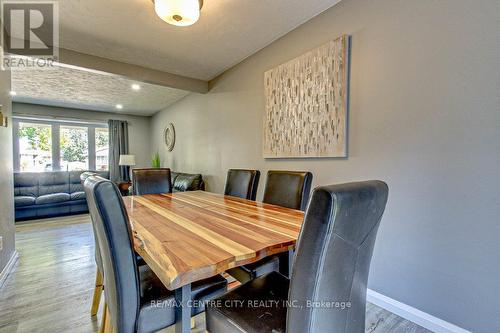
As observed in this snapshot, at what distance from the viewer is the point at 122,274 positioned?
2.77 ft

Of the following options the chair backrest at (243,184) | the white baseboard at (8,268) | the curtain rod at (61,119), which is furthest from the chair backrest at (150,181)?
the curtain rod at (61,119)

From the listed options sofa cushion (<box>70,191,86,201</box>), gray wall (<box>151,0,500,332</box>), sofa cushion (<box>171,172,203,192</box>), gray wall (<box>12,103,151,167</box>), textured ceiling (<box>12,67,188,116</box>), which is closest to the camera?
gray wall (<box>151,0,500,332</box>)

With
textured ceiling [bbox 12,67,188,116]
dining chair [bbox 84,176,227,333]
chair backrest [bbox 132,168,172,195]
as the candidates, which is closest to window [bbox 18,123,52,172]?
textured ceiling [bbox 12,67,188,116]

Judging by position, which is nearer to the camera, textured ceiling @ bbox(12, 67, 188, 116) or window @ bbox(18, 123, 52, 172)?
textured ceiling @ bbox(12, 67, 188, 116)

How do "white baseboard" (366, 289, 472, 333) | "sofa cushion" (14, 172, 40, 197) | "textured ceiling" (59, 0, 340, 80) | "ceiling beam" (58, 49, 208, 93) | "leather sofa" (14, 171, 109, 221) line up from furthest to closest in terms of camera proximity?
"sofa cushion" (14, 172, 40, 197) < "leather sofa" (14, 171, 109, 221) < "ceiling beam" (58, 49, 208, 93) < "textured ceiling" (59, 0, 340, 80) < "white baseboard" (366, 289, 472, 333)

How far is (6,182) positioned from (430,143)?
144 inches

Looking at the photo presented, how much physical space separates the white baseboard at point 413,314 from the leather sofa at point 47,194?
17.8 feet

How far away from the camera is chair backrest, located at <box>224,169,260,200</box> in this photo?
225cm

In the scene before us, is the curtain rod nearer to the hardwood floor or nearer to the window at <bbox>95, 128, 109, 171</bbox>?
the window at <bbox>95, 128, 109, 171</bbox>

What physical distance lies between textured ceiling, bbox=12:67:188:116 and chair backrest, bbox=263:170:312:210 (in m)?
2.79

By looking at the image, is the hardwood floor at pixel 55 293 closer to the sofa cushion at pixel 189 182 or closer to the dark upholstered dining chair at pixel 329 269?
the dark upholstered dining chair at pixel 329 269

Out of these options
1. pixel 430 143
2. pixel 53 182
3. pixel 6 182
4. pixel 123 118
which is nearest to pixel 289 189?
pixel 430 143

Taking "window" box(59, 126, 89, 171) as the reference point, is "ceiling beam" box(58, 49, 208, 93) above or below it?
above

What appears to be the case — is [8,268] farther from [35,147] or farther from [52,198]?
[35,147]
